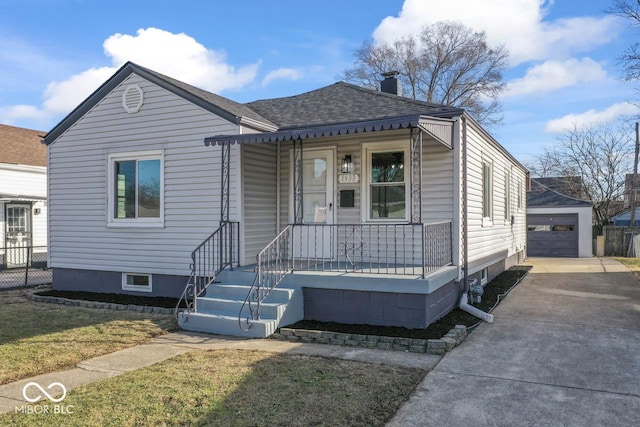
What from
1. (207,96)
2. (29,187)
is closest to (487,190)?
(207,96)

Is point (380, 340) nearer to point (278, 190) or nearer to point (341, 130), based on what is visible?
point (341, 130)

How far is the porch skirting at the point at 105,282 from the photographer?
28.5ft

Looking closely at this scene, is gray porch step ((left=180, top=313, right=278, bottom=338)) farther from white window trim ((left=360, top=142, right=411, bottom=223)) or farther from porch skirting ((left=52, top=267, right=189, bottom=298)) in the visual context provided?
white window trim ((left=360, top=142, right=411, bottom=223))

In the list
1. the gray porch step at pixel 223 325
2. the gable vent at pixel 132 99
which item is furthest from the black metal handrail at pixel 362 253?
the gable vent at pixel 132 99

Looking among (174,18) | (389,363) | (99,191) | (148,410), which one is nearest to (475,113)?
(174,18)

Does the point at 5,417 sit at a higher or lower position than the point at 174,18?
lower

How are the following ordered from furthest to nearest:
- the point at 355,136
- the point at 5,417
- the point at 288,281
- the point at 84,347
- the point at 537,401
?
the point at 355,136 → the point at 288,281 → the point at 84,347 → the point at 537,401 → the point at 5,417

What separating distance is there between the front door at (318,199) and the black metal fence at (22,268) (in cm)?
741

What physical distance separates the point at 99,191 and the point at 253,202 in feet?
11.2

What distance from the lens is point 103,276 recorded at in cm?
941

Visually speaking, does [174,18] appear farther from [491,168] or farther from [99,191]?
[491,168]

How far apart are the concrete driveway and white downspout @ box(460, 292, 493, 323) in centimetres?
14

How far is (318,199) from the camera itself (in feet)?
28.3

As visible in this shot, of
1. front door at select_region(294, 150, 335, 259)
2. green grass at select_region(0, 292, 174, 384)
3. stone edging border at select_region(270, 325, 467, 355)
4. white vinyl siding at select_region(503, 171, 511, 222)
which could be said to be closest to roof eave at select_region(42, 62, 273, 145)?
front door at select_region(294, 150, 335, 259)
